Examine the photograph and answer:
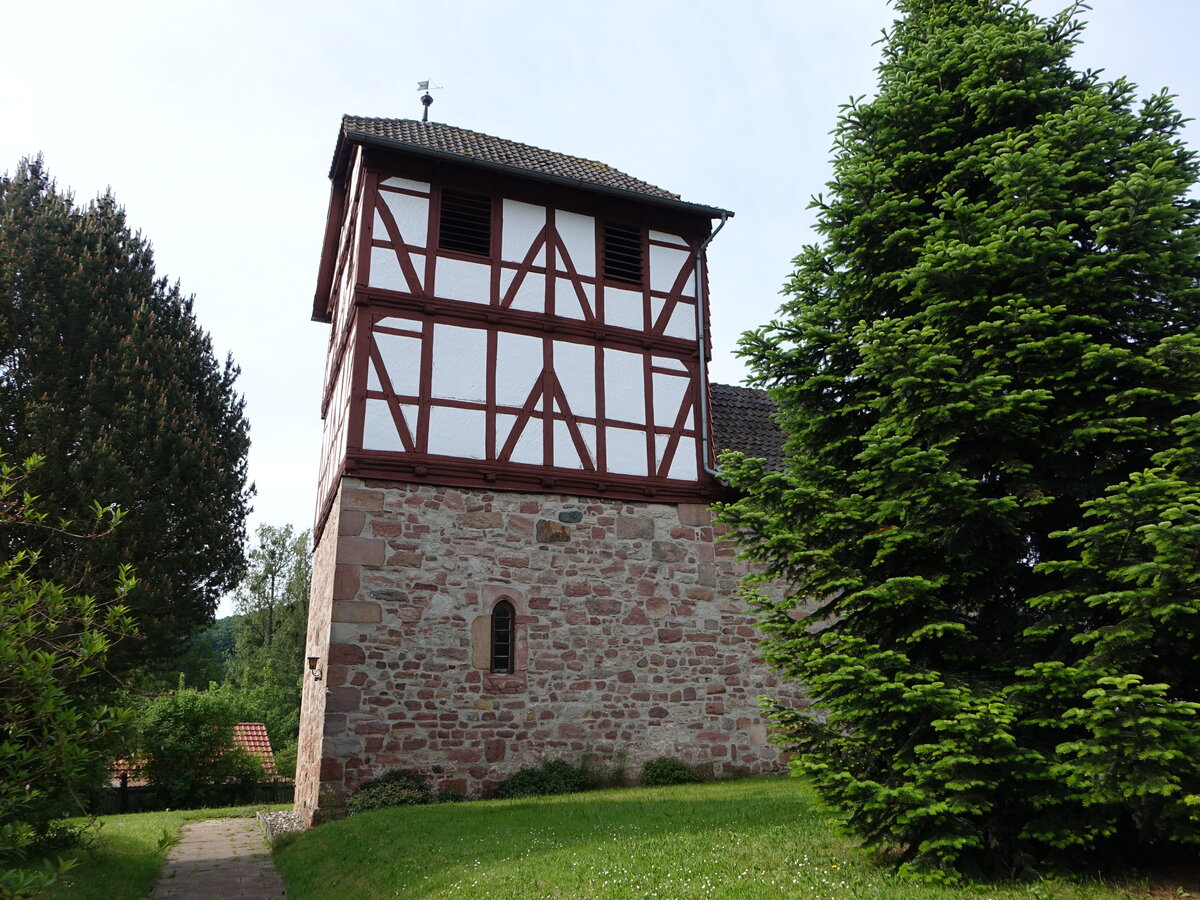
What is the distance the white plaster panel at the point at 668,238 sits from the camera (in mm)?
14852

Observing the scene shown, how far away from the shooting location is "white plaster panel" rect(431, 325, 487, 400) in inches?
505

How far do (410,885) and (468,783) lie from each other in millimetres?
4745

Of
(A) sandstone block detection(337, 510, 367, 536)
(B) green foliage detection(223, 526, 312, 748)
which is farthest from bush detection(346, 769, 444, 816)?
(B) green foliage detection(223, 526, 312, 748)

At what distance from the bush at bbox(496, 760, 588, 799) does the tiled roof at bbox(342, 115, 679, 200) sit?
29.4 ft

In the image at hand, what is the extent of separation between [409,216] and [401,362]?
2.41 m

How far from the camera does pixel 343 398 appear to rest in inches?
539

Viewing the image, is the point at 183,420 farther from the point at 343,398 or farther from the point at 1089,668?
the point at 1089,668

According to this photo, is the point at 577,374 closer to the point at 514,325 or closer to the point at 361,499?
the point at 514,325

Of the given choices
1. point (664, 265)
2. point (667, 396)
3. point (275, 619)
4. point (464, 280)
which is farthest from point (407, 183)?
point (275, 619)

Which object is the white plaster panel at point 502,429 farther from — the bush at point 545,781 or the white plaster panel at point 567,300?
the bush at point 545,781

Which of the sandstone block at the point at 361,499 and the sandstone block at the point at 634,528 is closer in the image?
the sandstone block at the point at 361,499

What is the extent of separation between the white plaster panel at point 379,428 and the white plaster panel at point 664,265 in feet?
16.7

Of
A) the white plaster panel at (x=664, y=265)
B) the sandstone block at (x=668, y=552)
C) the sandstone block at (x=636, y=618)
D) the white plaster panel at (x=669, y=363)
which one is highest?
the white plaster panel at (x=664, y=265)

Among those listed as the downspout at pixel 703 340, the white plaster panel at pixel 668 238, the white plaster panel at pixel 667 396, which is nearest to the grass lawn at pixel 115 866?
the white plaster panel at pixel 667 396
